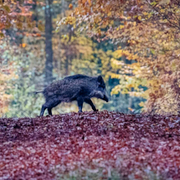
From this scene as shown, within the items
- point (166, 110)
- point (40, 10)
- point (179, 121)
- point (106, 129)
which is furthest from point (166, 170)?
point (40, 10)

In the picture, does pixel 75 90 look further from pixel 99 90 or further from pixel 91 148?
pixel 91 148

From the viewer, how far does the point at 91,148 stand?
661 centimetres

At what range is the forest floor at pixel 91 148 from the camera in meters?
5.47

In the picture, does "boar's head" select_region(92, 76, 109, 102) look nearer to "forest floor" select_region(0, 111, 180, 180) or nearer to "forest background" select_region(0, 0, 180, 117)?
"forest floor" select_region(0, 111, 180, 180)

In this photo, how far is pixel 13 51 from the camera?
880 inches

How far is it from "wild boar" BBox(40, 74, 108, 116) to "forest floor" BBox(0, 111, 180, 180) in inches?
41.2

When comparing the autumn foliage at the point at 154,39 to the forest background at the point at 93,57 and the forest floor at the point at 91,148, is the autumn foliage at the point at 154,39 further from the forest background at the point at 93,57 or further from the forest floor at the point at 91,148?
the forest floor at the point at 91,148

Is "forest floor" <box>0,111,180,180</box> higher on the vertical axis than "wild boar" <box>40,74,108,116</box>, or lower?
lower

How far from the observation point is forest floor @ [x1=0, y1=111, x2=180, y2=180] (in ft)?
18.0

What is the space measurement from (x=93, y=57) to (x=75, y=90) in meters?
15.1

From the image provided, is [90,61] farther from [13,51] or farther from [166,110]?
[166,110]

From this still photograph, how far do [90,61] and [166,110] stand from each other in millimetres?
11890

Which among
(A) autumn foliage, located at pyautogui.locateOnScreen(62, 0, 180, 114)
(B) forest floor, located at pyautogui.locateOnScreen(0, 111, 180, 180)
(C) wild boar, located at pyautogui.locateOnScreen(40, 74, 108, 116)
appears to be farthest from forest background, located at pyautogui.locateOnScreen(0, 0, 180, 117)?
(B) forest floor, located at pyautogui.locateOnScreen(0, 111, 180, 180)

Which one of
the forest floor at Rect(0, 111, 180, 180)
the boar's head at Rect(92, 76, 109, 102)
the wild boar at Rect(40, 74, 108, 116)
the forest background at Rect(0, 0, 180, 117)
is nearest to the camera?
the forest floor at Rect(0, 111, 180, 180)
